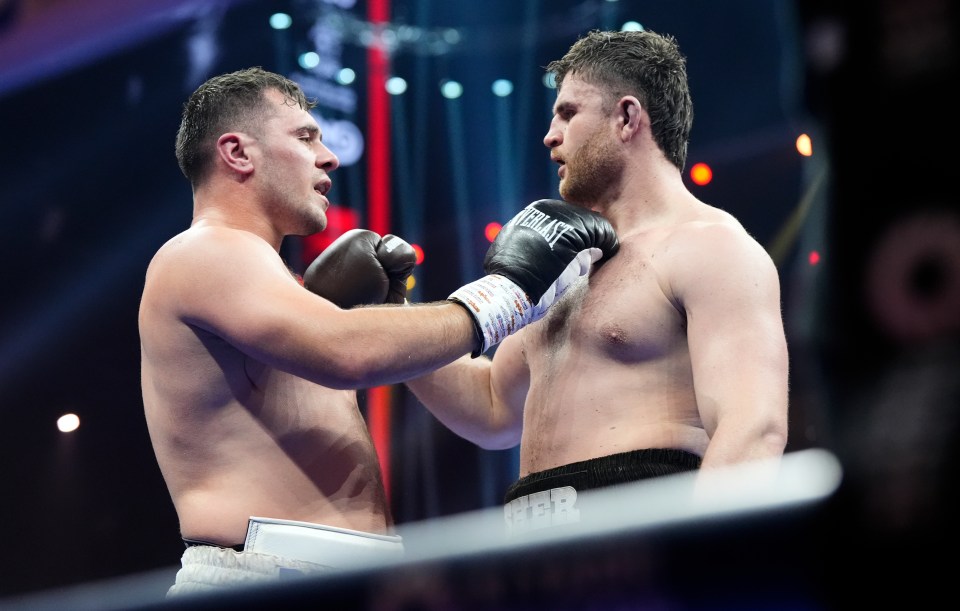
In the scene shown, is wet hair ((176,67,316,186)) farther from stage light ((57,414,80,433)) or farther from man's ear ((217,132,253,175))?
stage light ((57,414,80,433))

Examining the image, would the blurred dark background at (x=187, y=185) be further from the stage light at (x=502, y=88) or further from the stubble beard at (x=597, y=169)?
the stubble beard at (x=597, y=169)

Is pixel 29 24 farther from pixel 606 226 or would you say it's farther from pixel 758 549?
pixel 758 549

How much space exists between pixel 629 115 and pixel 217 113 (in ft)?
3.67

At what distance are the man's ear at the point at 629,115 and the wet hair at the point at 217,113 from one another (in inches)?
36.2

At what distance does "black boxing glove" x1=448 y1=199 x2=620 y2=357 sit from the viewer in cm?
229

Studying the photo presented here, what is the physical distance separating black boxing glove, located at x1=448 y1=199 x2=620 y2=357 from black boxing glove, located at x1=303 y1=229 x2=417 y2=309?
0.40 metres

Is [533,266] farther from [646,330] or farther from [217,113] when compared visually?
[217,113]

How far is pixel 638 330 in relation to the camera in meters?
2.24

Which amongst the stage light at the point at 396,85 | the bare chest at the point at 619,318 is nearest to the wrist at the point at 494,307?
the bare chest at the point at 619,318

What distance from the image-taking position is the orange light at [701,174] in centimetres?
602

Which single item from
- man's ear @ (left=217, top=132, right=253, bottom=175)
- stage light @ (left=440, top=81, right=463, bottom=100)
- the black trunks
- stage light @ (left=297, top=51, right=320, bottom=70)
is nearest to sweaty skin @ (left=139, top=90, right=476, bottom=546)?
A: man's ear @ (left=217, top=132, right=253, bottom=175)

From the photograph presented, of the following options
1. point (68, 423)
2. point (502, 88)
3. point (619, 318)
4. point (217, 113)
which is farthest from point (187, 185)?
point (619, 318)

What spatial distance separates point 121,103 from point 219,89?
3.12 metres

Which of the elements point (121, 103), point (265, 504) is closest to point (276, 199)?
point (265, 504)
